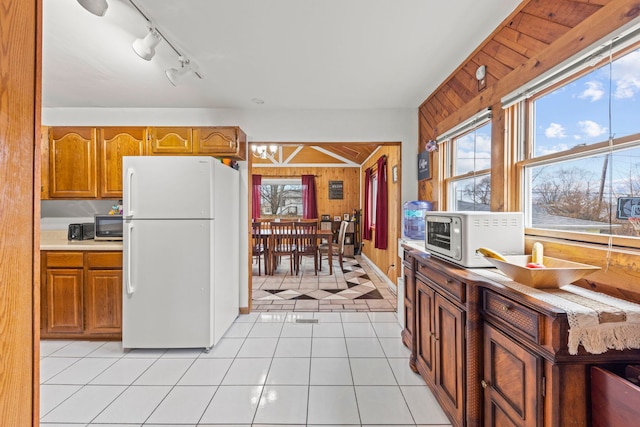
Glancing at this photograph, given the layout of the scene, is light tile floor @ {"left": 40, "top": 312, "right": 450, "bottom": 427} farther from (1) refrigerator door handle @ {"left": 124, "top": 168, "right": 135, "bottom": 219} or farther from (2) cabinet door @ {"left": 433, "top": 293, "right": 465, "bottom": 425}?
(1) refrigerator door handle @ {"left": 124, "top": 168, "right": 135, "bottom": 219}

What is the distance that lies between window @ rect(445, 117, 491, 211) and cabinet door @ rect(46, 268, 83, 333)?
3.48 m

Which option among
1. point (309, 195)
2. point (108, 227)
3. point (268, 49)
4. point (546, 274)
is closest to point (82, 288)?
point (108, 227)

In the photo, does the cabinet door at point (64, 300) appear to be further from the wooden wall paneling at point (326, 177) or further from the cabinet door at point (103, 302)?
the wooden wall paneling at point (326, 177)

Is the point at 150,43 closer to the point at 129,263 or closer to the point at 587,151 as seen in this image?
the point at 129,263

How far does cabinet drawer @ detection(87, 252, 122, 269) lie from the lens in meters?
2.67

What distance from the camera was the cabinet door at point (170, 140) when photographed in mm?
3076

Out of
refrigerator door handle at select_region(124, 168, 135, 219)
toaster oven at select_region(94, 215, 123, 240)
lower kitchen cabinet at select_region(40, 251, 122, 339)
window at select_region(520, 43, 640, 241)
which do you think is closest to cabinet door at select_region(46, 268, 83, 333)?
lower kitchen cabinet at select_region(40, 251, 122, 339)

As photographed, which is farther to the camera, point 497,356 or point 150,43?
point 150,43

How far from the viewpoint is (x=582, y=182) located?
1.42m

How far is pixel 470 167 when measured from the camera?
7.97 ft

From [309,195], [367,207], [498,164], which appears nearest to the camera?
[498,164]

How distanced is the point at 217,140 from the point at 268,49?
1249 millimetres

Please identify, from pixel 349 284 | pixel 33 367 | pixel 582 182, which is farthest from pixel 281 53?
pixel 349 284

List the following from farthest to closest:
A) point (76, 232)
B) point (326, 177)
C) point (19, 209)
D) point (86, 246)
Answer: point (326, 177) < point (76, 232) < point (86, 246) < point (19, 209)
